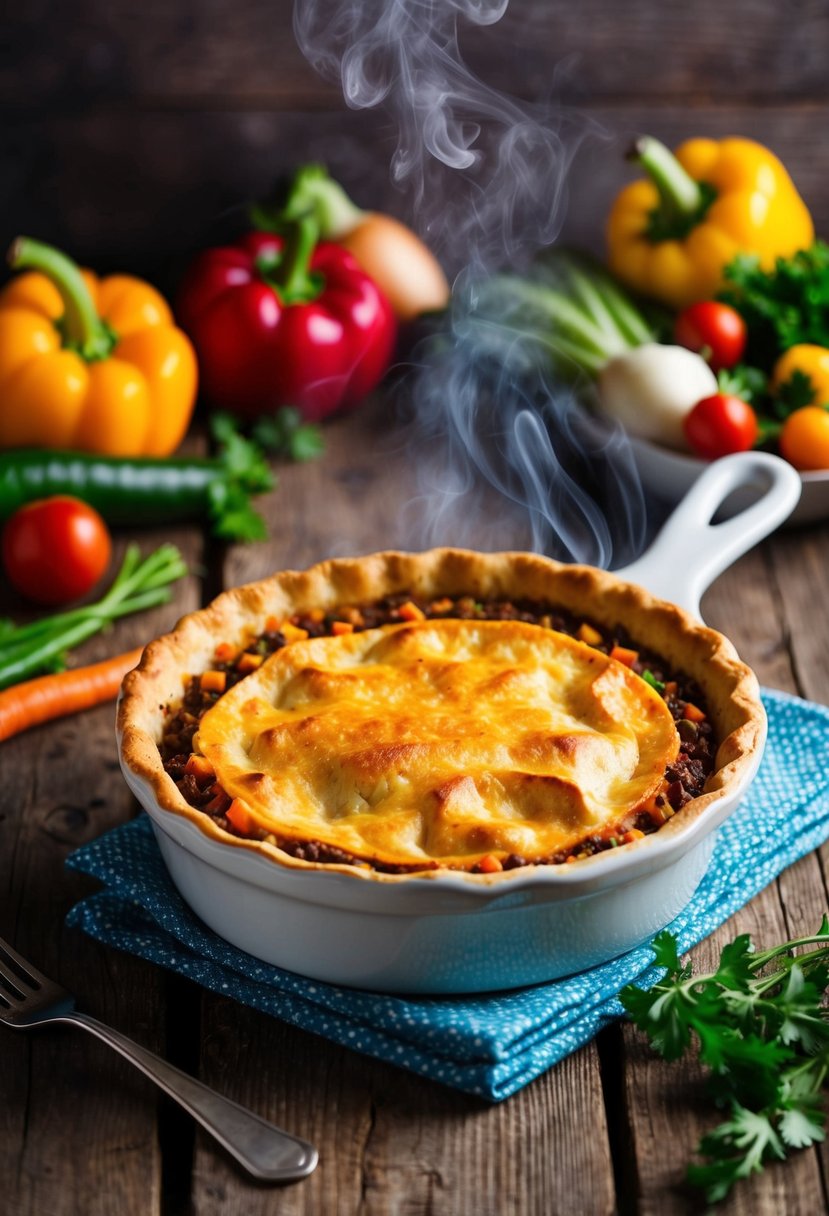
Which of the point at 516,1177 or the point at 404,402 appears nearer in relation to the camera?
the point at 516,1177

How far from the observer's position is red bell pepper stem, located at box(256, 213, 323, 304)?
4828 mm

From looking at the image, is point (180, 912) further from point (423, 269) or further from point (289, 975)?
point (423, 269)

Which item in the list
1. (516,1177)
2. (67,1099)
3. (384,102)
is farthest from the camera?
(384,102)

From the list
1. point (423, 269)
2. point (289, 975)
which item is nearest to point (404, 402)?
point (423, 269)

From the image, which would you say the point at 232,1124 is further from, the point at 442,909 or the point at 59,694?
the point at 59,694

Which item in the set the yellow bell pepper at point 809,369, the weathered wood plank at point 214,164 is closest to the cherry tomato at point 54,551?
the weathered wood plank at point 214,164

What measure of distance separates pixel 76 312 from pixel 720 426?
2.05m

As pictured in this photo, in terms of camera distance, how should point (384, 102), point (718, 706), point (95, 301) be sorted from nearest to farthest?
point (718, 706)
point (95, 301)
point (384, 102)

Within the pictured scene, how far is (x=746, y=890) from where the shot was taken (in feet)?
9.08

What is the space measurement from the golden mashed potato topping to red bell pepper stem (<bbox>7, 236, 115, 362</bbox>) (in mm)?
2031

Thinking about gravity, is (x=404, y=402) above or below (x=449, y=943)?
below

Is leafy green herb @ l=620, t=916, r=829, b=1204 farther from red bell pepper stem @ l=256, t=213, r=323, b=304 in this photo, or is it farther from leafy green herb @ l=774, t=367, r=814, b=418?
red bell pepper stem @ l=256, t=213, r=323, b=304

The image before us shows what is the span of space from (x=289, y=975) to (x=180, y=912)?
29 cm

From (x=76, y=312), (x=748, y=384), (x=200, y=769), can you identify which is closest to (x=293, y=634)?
(x=200, y=769)
